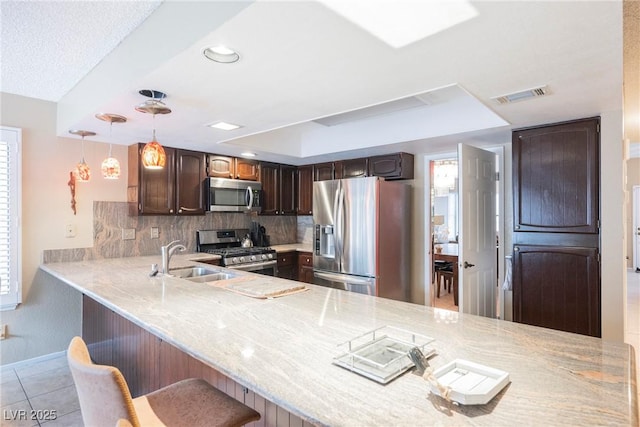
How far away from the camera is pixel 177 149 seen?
3885 millimetres

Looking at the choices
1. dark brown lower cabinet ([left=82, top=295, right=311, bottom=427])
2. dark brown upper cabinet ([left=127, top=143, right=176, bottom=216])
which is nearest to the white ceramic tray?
dark brown lower cabinet ([left=82, top=295, right=311, bottom=427])

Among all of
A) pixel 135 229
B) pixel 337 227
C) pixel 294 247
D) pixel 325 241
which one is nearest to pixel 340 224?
pixel 337 227

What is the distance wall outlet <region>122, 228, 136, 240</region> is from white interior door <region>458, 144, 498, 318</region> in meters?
3.30

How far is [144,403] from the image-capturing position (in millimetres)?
1330

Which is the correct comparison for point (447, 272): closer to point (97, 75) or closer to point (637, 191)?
point (97, 75)

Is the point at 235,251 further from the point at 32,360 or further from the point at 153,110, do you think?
the point at 153,110

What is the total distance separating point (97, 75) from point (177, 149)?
1489mm

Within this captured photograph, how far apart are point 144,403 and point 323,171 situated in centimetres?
369

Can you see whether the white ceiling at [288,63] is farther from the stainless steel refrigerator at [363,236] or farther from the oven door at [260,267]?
the oven door at [260,267]

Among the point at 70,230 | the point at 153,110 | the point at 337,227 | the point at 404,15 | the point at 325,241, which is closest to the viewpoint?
the point at 404,15

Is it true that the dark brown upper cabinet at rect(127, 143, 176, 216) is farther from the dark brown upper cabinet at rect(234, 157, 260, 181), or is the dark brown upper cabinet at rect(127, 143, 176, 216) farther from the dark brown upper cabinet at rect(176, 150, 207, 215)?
the dark brown upper cabinet at rect(234, 157, 260, 181)

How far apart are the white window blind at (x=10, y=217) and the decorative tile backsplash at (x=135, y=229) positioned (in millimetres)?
244

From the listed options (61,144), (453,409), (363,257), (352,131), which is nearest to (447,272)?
(363,257)

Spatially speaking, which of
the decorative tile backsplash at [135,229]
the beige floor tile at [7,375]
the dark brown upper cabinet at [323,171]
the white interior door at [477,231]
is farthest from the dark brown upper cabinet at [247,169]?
the beige floor tile at [7,375]
